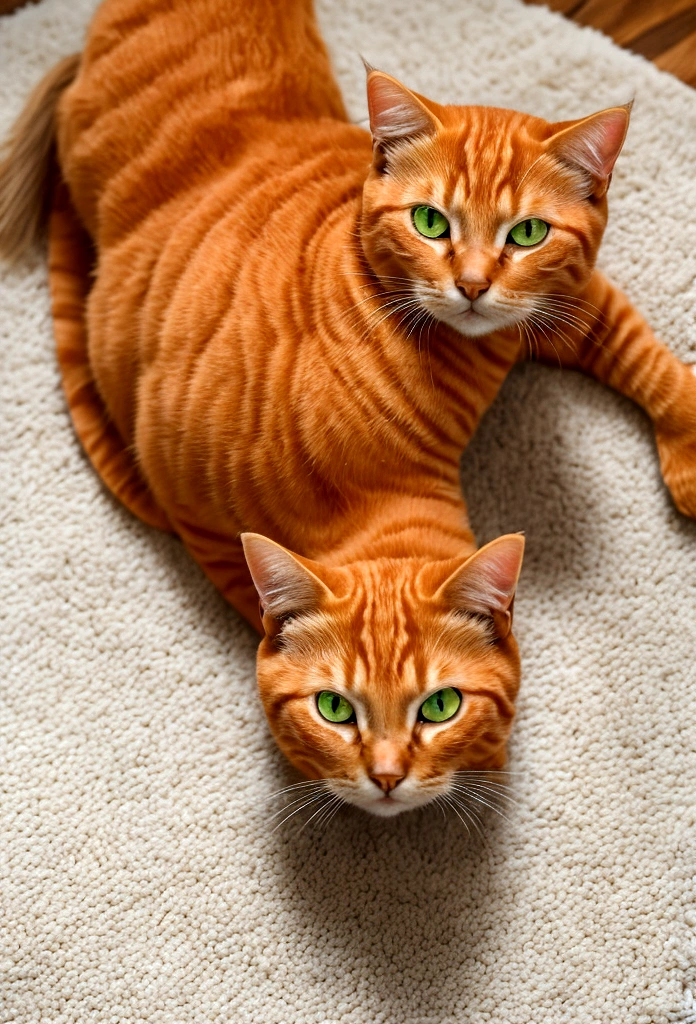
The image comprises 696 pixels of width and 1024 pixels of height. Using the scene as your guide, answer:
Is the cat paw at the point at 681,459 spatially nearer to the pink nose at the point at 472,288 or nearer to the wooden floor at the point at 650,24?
the pink nose at the point at 472,288

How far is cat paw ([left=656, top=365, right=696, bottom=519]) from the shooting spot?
5.25 ft

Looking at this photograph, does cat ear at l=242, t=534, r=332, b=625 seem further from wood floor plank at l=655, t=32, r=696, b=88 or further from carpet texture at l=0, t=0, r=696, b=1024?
wood floor plank at l=655, t=32, r=696, b=88

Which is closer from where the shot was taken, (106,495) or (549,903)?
(549,903)

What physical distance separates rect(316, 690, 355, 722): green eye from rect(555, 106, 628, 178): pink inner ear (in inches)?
31.4

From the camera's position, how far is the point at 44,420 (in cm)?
177

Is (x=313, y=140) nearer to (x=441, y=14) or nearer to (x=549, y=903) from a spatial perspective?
(x=441, y=14)

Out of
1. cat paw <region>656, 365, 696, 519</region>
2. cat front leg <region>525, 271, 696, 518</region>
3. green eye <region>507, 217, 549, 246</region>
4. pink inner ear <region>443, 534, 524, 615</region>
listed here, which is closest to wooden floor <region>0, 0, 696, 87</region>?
cat front leg <region>525, 271, 696, 518</region>

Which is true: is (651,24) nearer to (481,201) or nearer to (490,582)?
(481,201)

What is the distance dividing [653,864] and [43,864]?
101cm

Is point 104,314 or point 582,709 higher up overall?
point 104,314

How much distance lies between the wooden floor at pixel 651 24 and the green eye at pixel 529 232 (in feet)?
2.43

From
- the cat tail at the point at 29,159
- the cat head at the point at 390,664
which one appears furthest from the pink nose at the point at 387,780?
the cat tail at the point at 29,159

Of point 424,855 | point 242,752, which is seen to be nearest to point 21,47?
point 242,752

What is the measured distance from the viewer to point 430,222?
1.35 metres
